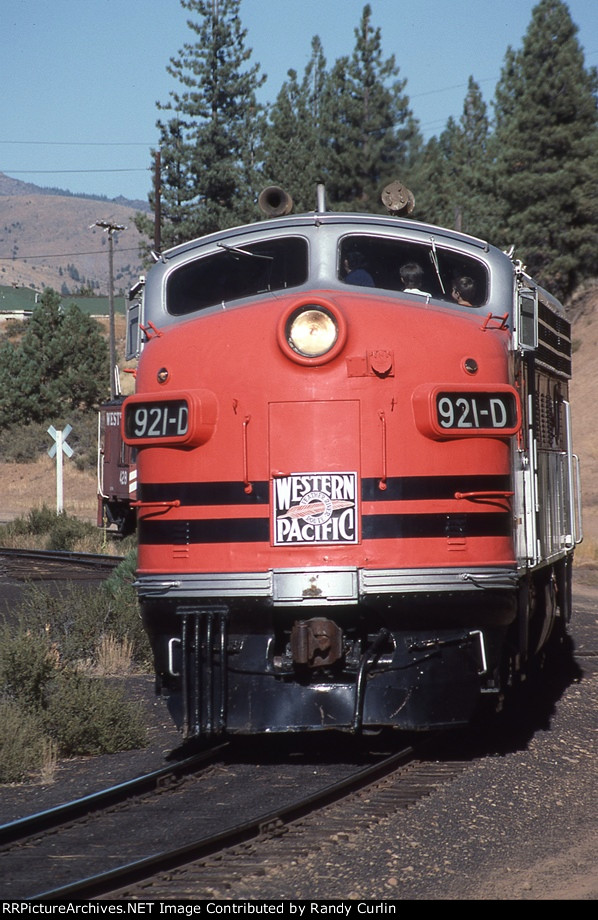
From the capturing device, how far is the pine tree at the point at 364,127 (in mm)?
42312

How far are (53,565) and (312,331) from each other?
52.5 feet

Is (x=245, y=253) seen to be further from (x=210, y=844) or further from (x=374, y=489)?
(x=210, y=844)

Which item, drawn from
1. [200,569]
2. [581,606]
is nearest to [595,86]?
[581,606]

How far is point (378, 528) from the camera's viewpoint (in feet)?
22.6

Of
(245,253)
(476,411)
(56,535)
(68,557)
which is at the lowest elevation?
(68,557)

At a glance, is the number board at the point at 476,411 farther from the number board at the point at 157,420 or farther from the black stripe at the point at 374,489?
the number board at the point at 157,420

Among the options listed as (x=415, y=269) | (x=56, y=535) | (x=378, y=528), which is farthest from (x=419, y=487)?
(x=56, y=535)

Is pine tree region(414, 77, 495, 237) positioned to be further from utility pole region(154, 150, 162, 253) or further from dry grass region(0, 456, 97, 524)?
dry grass region(0, 456, 97, 524)

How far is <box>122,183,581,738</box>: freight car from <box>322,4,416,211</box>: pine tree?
116 feet

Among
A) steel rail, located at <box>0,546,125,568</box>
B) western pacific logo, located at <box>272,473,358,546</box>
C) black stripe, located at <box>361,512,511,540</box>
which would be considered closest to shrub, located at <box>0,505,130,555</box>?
steel rail, located at <box>0,546,125,568</box>

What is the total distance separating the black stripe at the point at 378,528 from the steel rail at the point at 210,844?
150 centimetres

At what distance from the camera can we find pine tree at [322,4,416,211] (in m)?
42.3

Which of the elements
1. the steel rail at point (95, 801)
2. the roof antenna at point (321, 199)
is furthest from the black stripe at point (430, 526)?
the roof antenna at point (321, 199)
